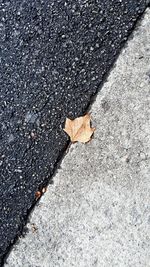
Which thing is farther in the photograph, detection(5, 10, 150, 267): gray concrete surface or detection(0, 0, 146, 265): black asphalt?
detection(0, 0, 146, 265): black asphalt

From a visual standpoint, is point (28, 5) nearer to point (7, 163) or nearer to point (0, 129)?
point (0, 129)

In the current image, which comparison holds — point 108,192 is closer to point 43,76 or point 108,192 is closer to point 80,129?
point 80,129

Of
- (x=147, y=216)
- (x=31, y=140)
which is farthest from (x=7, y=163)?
(x=147, y=216)

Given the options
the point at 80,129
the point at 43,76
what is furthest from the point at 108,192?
the point at 43,76

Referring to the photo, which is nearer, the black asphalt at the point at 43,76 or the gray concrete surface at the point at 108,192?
the gray concrete surface at the point at 108,192
